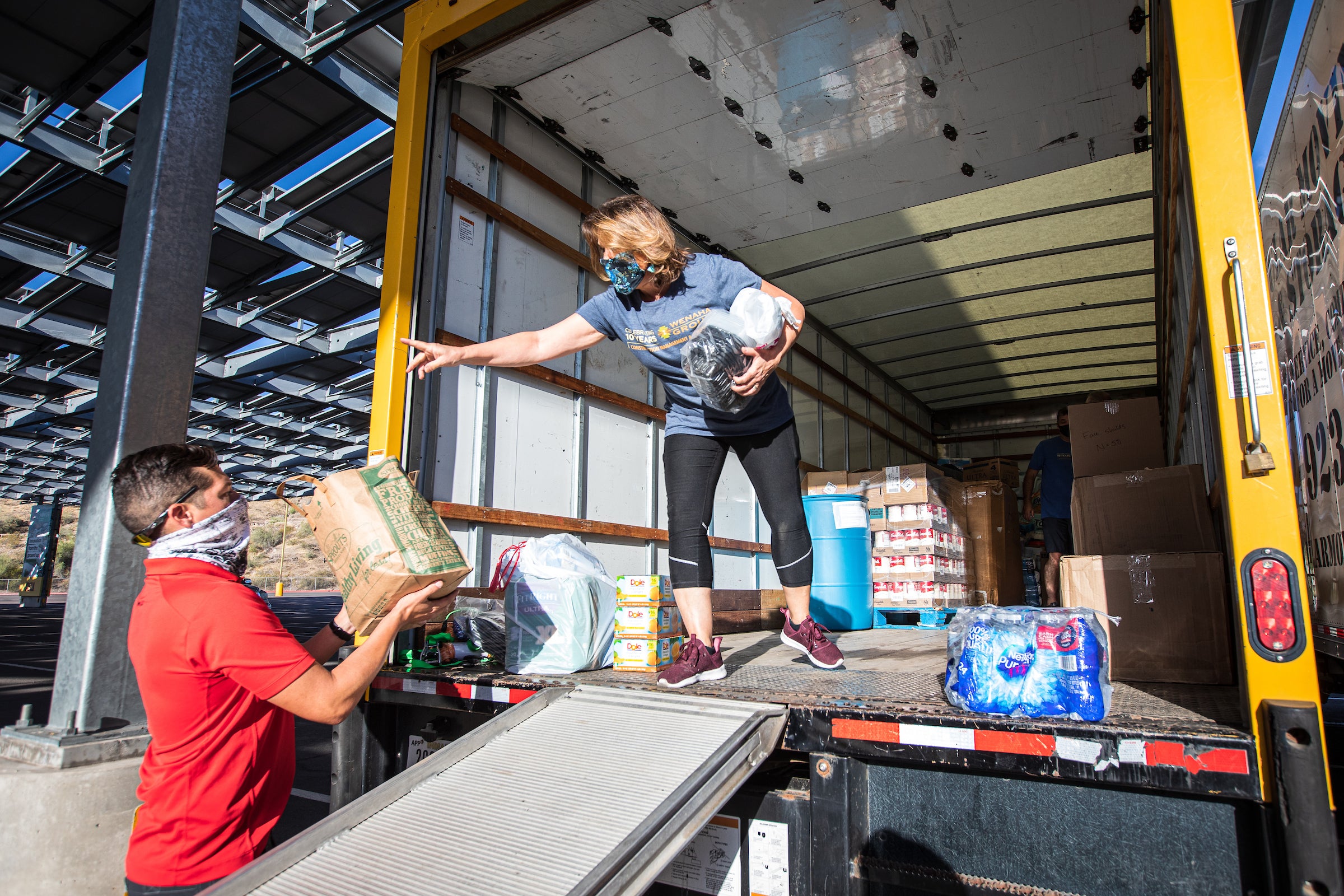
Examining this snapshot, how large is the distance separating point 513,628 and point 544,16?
302 cm

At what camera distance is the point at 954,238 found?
614 centimetres

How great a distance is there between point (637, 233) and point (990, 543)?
21.1ft

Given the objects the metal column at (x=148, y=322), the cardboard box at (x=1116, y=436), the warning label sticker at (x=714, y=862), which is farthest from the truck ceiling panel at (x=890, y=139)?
the warning label sticker at (x=714, y=862)

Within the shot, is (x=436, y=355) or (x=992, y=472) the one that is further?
(x=992, y=472)

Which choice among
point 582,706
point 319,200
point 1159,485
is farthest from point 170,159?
point 319,200

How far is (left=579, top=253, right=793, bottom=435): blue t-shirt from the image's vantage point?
2738 mm

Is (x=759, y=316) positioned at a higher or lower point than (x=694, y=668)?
higher

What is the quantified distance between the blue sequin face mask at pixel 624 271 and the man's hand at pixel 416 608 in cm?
123

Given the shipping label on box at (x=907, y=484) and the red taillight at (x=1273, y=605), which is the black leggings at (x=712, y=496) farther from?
the shipping label on box at (x=907, y=484)

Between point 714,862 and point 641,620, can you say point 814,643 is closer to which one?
point 641,620

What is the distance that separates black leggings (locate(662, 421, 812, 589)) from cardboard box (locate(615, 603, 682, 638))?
0.77 ft

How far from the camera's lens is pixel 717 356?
247 cm

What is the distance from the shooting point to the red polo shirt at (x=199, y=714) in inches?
72.1

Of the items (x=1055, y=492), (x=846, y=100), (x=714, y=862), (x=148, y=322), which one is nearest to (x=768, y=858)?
(x=714, y=862)
